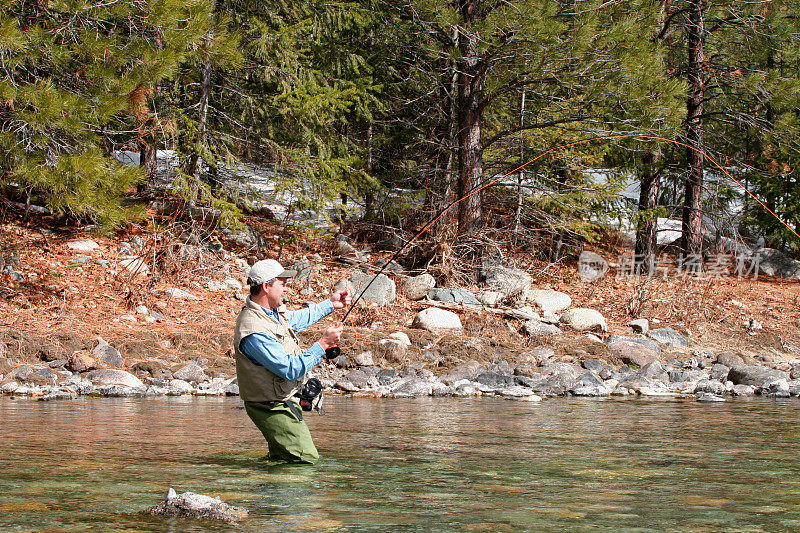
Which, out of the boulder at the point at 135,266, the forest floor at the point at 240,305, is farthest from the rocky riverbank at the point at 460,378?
the boulder at the point at 135,266

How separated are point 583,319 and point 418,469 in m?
8.83

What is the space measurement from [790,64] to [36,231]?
48.7 feet

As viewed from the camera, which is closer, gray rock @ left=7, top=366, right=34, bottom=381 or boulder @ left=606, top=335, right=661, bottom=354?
gray rock @ left=7, top=366, right=34, bottom=381

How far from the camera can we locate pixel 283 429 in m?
5.53

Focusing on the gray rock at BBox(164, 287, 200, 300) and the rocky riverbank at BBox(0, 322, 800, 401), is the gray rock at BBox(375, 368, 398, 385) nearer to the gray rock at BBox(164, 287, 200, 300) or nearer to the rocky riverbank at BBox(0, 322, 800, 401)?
the rocky riverbank at BBox(0, 322, 800, 401)

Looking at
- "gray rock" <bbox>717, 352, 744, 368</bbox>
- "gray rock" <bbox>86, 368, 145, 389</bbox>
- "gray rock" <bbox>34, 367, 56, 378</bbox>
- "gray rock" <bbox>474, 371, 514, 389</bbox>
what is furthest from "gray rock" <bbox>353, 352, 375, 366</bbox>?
"gray rock" <bbox>717, 352, 744, 368</bbox>

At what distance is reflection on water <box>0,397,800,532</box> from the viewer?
4023mm

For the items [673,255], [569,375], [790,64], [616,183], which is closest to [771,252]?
[673,255]

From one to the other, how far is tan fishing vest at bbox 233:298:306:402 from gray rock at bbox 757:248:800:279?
1596 centimetres

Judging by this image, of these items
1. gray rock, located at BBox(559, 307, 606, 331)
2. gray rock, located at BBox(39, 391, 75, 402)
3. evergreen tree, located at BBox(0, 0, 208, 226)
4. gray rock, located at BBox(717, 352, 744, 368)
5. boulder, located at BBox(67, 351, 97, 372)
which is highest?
evergreen tree, located at BBox(0, 0, 208, 226)

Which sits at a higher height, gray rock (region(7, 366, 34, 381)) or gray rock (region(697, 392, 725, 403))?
gray rock (region(7, 366, 34, 381))

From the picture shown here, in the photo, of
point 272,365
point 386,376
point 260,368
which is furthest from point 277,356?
point 386,376

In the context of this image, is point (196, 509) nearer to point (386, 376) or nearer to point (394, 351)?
point (386, 376)

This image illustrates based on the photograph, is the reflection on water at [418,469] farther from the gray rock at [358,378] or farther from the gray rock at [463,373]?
the gray rock at [463,373]
